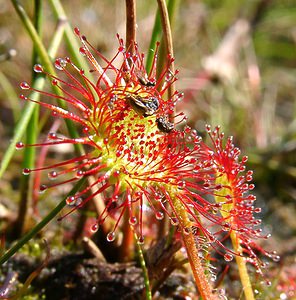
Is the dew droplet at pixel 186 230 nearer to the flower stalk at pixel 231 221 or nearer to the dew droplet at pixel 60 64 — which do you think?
the flower stalk at pixel 231 221

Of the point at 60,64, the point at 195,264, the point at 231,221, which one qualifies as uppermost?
the point at 60,64

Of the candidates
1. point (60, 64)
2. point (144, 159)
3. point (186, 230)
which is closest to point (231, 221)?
point (186, 230)

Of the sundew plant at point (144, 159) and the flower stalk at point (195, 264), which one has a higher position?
the sundew plant at point (144, 159)

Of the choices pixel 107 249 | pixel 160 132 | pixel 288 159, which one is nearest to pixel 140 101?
pixel 160 132

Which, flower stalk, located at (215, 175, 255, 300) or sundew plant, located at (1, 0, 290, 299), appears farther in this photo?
flower stalk, located at (215, 175, 255, 300)

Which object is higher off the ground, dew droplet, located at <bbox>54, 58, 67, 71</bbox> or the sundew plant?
dew droplet, located at <bbox>54, 58, 67, 71</bbox>

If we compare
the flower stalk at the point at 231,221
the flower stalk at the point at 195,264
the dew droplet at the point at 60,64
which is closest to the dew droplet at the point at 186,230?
the flower stalk at the point at 195,264

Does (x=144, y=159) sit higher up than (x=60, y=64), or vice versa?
(x=60, y=64)

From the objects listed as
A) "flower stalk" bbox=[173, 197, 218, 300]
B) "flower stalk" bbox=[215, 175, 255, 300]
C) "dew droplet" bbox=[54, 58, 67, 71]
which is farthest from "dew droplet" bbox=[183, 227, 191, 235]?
"dew droplet" bbox=[54, 58, 67, 71]

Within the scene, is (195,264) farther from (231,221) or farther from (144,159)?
(144,159)

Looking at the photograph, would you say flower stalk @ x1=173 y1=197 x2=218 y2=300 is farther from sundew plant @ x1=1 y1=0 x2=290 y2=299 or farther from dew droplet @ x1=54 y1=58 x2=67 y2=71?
dew droplet @ x1=54 y1=58 x2=67 y2=71

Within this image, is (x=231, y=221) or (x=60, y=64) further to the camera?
(x=231, y=221)
